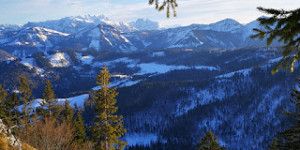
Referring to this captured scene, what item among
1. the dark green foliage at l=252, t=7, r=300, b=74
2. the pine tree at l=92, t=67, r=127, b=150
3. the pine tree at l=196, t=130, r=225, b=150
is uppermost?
the dark green foliage at l=252, t=7, r=300, b=74

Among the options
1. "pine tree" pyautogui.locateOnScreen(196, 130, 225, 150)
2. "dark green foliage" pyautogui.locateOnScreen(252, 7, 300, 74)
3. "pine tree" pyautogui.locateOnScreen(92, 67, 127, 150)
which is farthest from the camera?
"pine tree" pyautogui.locateOnScreen(196, 130, 225, 150)

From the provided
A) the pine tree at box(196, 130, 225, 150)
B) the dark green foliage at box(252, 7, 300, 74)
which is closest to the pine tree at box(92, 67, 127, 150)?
the pine tree at box(196, 130, 225, 150)

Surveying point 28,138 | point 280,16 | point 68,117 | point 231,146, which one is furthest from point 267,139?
point 280,16

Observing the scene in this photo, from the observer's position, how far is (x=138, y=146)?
7274 inches

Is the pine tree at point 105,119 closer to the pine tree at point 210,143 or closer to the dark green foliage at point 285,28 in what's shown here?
the pine tree at point 210,143

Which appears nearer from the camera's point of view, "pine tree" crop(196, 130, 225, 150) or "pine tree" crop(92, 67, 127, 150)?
"pine tree" crop(92, 67, 127, 150)

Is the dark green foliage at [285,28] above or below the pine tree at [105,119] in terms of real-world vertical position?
above

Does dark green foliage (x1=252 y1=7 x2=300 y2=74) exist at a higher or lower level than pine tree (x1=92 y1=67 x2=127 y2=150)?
higher

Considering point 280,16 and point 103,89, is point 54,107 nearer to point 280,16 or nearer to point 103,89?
point 103,89

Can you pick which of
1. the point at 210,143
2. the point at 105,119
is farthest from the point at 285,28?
the point at 210,143

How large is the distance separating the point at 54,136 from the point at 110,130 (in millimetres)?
11735

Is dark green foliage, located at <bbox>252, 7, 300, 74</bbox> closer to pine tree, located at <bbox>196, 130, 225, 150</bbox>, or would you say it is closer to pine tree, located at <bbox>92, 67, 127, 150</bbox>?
pine tree, located at <bbox>92, 67, 127, 150</bbox>

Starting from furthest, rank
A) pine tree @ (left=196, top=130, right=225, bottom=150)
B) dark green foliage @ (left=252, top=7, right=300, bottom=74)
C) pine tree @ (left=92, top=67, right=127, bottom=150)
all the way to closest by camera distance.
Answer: pine tree @ (left=196, top=130, right=225, bottom=150) < pine tree @ (left=92, top=67, right=127, bottom=150) < dark green foliage @ (left=252, top=7, right=300, bottom=74)

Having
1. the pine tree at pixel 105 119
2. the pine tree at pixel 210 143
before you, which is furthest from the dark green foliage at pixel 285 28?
the pine tree at pixel 210 143
